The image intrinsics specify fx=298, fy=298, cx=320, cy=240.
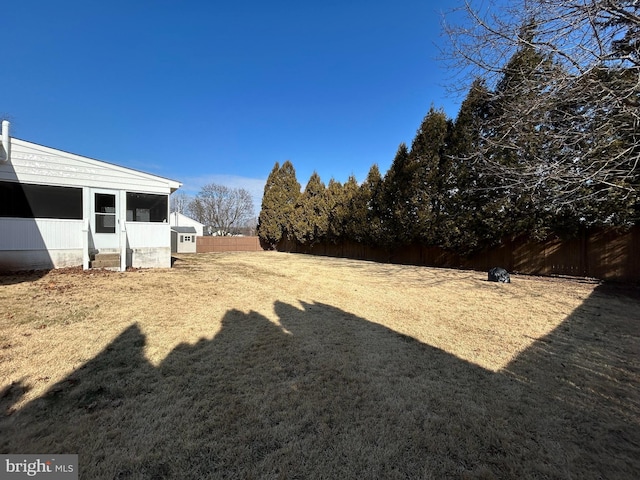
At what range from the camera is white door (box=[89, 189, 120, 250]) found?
8977 mm

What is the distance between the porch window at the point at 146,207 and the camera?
9.73 metres

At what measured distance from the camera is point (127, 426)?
86.0 inches

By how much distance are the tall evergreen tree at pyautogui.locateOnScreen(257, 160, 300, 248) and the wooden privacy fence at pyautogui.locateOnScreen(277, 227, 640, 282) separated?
13.5m

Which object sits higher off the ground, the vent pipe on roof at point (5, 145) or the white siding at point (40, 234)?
the vent pipe on roof at point (5, 145)

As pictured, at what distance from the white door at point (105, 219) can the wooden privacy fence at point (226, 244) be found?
1731 centimetres

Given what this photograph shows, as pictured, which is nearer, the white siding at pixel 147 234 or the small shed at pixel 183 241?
the white siding at pixel 147 234

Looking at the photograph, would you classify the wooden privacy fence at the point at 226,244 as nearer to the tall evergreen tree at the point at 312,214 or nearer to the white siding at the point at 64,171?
the tall evergreen tree at the point at 312,214

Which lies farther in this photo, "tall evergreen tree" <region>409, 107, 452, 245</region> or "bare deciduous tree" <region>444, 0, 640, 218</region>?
"tall evergreen tree" <region>409, 107, 452, 245</region>

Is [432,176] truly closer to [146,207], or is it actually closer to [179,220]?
[146,207]

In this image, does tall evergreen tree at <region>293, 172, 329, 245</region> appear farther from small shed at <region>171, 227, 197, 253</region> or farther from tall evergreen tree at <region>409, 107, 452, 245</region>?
tall evergreen tree at <region>409, 107, 452, 245</region>

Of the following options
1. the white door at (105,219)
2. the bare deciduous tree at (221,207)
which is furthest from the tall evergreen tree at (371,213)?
the bare deciduous tree at (221,207)

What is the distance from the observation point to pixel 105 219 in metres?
9.23

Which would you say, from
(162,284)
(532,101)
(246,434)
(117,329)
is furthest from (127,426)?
(532,101)

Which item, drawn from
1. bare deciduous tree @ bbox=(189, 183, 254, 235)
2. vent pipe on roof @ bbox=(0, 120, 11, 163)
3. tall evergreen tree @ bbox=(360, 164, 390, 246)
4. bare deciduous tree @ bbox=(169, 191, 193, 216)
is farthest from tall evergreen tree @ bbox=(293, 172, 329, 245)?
bare deciduous tree @ bbox=(169, 191, 193, 216)
